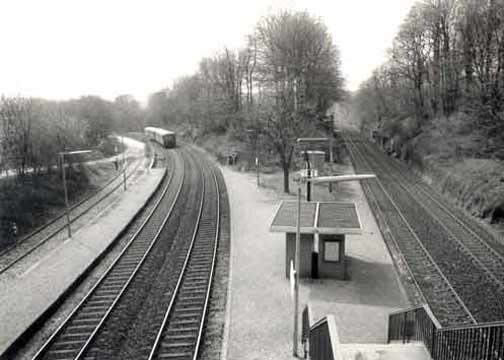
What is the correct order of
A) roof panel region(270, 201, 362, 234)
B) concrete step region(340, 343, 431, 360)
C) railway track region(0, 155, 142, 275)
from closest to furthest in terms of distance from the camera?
concrete step region(340, 343, 431, 360) → roof panel region(270, 201, 362, 234) → railway track region(0, 155, 142, 275)

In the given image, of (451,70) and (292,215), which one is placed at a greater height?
(451,70)

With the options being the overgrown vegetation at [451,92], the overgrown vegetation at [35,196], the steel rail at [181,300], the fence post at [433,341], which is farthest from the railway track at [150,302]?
the overgrown vegetation at [451,92]

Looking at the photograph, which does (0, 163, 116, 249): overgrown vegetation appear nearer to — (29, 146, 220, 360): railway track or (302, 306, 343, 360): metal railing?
(29, 146, 220, 360): railway track

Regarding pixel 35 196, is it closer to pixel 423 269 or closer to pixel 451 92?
pixel 423 269

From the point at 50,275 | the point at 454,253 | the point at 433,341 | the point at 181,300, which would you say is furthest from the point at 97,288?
the point at 454,253

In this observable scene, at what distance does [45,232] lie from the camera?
2208 centimetres

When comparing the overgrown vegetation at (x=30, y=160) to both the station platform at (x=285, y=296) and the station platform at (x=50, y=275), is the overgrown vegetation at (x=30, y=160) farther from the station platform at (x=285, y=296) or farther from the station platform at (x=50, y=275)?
the station platform at (x=285, y=296)

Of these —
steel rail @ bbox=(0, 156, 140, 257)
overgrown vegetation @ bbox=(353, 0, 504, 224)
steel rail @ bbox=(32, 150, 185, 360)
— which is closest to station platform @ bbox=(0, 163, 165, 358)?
steel rail @ bbox=(32, 150, 185, 360)

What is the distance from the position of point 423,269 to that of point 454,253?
228 centimetres

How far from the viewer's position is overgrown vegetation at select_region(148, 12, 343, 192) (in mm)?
34469

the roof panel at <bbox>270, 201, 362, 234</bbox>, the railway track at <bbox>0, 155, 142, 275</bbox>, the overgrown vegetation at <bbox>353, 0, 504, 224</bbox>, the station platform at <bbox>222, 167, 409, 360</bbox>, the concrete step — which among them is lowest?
the station platform at <bbox>222, 167, 409, 360</bbox>

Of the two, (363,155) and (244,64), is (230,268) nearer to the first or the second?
(363,155)

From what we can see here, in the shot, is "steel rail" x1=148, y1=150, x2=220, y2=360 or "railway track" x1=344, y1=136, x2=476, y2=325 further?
"railway track" x1=344, y1=136, x2=476, y2=325

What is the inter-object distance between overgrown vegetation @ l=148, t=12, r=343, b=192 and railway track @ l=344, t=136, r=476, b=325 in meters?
9.15
